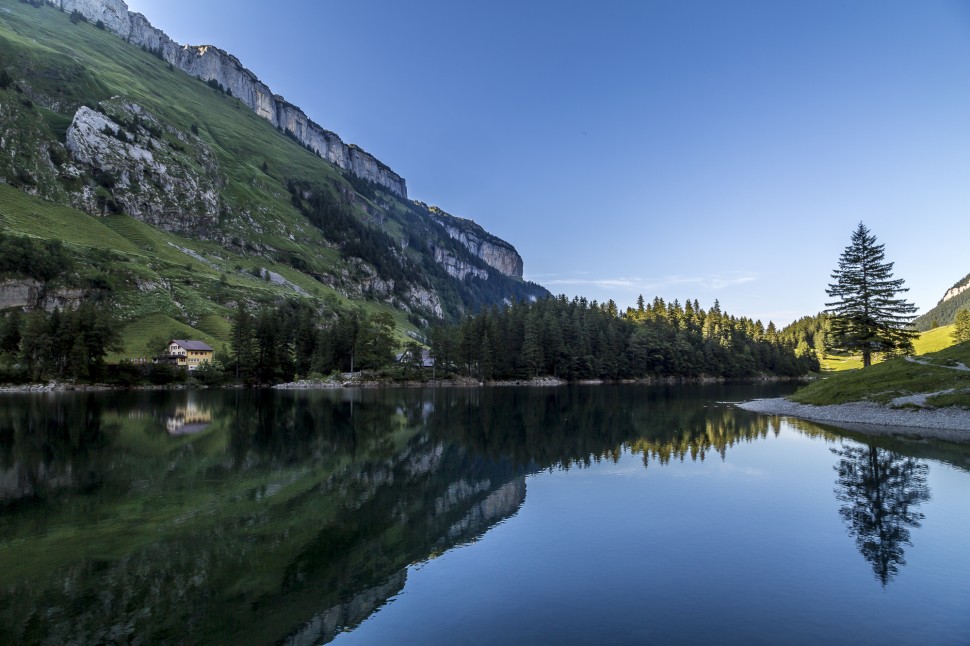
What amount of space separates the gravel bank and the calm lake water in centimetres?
820

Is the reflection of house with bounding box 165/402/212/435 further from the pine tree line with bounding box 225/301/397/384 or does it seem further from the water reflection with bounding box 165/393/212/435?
the pine tree line with bounding box 225/301/397/384

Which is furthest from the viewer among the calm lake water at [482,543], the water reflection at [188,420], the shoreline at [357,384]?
the shoreline at [357,384]

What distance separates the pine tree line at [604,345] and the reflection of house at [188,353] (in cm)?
6234

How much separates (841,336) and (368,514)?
82351mm

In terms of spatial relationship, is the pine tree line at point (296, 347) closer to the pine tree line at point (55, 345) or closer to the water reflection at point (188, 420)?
the pine tree line at point (55, 345)

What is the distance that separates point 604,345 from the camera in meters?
158

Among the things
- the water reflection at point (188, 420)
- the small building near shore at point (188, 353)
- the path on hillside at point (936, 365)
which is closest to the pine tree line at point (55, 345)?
the small building near shore at point (188, 353)

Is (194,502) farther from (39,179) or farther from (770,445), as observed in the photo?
(39,179)

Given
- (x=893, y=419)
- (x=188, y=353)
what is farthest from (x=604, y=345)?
(x=188, y=353)

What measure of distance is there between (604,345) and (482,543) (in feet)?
472

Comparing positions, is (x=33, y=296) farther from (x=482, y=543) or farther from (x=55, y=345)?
(x=482, y=543)

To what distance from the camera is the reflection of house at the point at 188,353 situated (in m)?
127

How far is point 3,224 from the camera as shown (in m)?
139

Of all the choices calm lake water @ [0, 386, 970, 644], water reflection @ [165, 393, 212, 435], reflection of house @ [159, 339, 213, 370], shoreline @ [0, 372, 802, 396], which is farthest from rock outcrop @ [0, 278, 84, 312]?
calm lake water @ [0, 386, 970, 644]
